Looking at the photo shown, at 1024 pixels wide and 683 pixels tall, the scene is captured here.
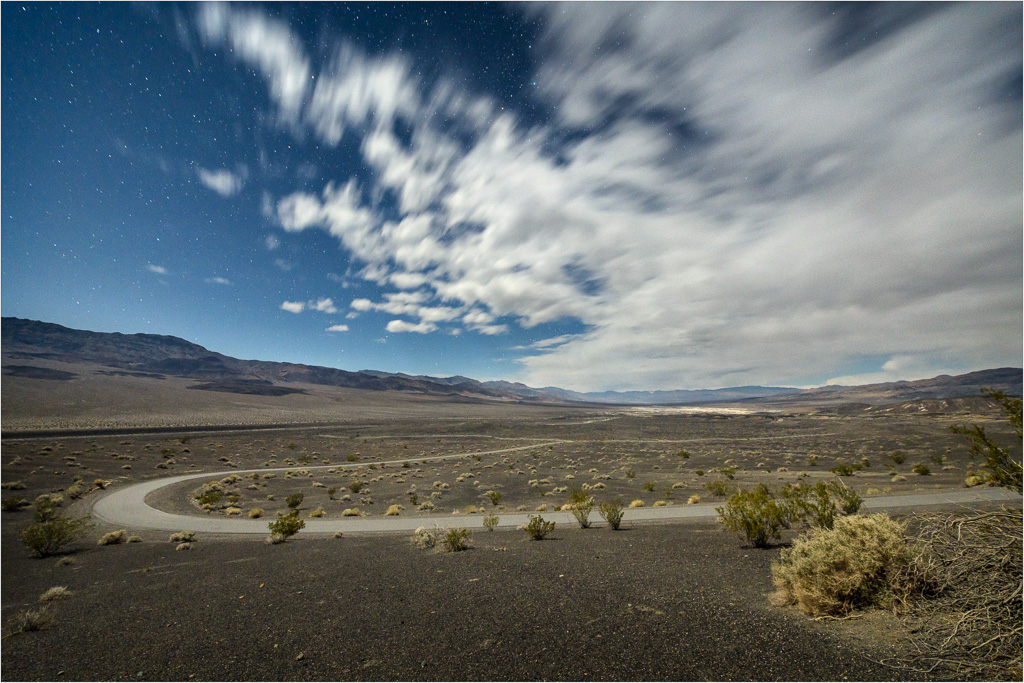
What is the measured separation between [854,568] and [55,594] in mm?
15692

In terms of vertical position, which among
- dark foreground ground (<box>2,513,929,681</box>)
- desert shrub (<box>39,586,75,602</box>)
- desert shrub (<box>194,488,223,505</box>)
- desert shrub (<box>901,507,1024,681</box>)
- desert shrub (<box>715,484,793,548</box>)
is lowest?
desert shrub (<box>194,488,223,505</box>)

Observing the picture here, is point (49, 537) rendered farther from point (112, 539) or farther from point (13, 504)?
point (13, 504)

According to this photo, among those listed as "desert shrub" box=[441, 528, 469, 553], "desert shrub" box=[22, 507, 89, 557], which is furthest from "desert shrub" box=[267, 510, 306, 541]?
"desert shrub" box=[441, 528, 469, 553]

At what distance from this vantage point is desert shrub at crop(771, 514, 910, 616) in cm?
607

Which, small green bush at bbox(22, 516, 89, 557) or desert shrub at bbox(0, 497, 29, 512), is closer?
small green bush at bbox(22, 516, 89, 557)

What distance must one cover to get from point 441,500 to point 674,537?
1508cm

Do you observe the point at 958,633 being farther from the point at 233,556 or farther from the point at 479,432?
the point at 479,432

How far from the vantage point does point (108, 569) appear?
37.0 ft

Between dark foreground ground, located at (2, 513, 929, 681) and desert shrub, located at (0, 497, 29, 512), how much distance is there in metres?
12.5

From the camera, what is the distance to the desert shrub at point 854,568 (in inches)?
239

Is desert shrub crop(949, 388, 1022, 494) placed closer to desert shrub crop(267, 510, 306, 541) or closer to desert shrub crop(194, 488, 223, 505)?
desert shrub crop(267, 510, 306, 541)

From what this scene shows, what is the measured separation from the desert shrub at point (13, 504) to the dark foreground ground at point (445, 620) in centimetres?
1248

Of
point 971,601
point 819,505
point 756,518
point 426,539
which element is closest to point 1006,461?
point 971,601

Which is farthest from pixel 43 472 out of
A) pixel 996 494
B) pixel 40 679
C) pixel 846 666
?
pixel 996 494
